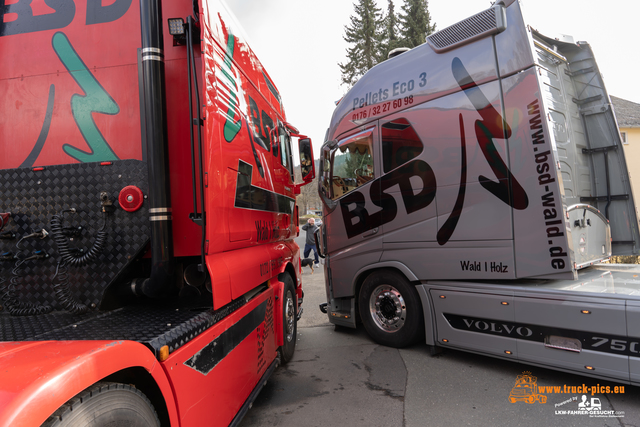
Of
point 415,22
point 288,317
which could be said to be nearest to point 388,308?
point 288,317

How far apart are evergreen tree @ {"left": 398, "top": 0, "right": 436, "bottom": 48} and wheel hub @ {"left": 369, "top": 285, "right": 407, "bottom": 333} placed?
20.7 m

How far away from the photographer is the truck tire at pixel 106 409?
127cm

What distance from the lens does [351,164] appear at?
5.45 m

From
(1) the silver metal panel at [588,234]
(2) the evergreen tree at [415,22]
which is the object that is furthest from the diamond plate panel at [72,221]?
(2) the evergreen tree at [415,22]

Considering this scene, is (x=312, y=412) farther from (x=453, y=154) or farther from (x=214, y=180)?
(x=453, y=154)

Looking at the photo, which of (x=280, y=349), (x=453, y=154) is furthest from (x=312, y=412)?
(x=453, y=154)

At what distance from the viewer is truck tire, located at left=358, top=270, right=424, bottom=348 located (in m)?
4.63

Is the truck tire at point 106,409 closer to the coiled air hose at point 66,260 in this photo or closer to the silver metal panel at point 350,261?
the coiled air hose at point 66,260

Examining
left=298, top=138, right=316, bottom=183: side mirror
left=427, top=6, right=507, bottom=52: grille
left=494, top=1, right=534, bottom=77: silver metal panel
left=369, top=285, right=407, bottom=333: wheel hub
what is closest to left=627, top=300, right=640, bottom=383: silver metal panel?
left=369, top=285, right=407, bottom=333: wheel hub

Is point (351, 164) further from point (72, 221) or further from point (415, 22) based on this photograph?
point (415, 22)

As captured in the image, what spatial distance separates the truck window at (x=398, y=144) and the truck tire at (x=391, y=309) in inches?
57.8

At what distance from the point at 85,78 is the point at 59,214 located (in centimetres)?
97

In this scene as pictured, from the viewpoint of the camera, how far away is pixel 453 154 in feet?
13.7

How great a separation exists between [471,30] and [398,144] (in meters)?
1.47
